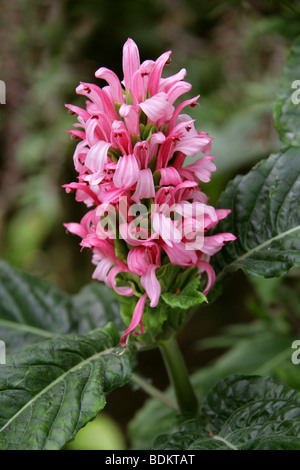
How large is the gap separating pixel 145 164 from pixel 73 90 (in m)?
2.52

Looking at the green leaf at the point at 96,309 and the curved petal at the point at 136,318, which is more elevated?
the curved petal at the point at 136,318

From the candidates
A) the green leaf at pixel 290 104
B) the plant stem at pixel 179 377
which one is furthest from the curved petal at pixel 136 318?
the green leaf at pixel 290 104

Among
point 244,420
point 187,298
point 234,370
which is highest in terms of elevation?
Result: point 187,298

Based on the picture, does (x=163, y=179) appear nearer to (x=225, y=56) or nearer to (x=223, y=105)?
(x=223, y=105)

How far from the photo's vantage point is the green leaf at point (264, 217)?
0.73 m

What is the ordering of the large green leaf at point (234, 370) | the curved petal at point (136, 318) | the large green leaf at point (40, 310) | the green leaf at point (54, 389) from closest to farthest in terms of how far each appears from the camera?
the green leaf at point (54, 389)
the curved petal at point (136, 318)
the large green leaf at point (40, 310)
the large green leaf at point (234, 370)

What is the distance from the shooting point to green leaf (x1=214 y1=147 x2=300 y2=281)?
726mm

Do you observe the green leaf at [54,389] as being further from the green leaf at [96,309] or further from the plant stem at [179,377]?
the green leaf at [96,309]

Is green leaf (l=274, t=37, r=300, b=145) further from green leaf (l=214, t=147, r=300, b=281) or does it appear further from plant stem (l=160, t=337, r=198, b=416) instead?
plant stem (l=160, t=337, r=198, b=416)

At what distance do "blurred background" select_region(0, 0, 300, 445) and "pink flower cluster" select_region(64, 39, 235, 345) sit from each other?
1.53m

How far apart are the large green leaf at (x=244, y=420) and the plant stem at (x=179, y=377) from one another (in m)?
0.06

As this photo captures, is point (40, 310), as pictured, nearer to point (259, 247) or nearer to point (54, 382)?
point (54, 382)

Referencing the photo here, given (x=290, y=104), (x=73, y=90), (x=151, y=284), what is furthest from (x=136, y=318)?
(x=73, y=90)

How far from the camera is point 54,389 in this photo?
63 cm
